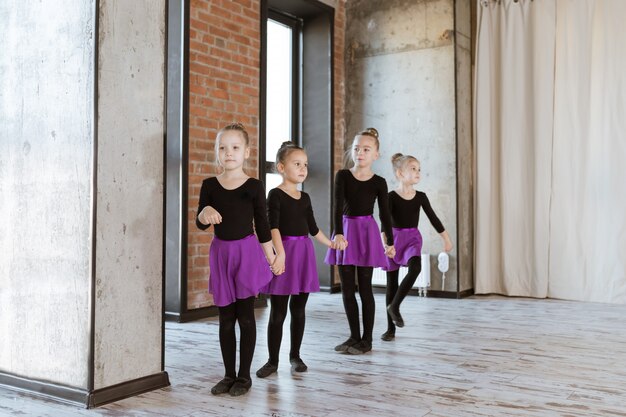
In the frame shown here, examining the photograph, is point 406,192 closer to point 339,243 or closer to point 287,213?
point 339,243

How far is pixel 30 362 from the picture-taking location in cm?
288

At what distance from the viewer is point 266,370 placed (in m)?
3.24

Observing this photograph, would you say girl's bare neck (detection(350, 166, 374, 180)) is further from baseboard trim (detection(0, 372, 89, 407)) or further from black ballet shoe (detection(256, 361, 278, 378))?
baseboard trim (detection(0, 372, 89, 407))

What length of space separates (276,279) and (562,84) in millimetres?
4055

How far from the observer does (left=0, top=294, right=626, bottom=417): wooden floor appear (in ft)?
8.81

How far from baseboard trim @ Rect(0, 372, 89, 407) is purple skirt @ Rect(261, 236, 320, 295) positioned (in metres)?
0.95

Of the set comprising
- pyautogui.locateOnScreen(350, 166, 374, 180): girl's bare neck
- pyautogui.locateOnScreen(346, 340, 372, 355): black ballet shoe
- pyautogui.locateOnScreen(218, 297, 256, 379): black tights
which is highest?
pyautogui.locateOnScreen(350, 166, 374, 180): girl's bare neck

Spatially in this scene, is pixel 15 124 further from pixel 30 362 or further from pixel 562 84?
pixel 562 84

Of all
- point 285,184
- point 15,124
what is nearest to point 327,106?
point 285,184

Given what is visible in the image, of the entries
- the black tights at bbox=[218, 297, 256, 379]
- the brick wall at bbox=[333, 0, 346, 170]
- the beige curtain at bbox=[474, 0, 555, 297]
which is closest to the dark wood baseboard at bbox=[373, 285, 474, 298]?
the beige curtain at bbox=[474, 0, 555, 297]

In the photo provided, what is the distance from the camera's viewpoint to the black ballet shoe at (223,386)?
291cm

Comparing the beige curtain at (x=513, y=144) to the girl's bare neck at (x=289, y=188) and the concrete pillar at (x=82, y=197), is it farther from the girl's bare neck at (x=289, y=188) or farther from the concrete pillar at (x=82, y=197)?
the concrete pillar at (x=82, y=197)

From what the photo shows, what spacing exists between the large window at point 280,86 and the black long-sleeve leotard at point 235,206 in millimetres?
3305

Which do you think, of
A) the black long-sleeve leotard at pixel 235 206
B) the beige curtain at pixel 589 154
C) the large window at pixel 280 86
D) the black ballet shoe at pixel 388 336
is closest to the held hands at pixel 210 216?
the black long-sleeve leotard at pixel 235 206
